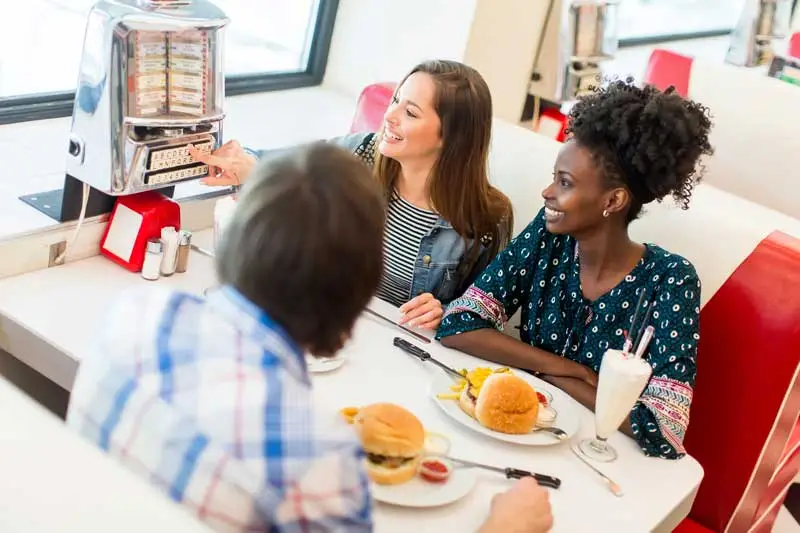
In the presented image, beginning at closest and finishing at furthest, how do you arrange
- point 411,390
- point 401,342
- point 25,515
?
1. point 25,515
2. point 411,390
3. point 401,342

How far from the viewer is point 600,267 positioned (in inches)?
70.1

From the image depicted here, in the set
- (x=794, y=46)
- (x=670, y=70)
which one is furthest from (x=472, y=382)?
(x=794, y=46)

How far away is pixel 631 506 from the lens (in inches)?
52.4

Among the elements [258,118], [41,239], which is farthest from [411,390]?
[258,118]

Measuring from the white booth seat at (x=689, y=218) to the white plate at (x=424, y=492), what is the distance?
32.6 inches

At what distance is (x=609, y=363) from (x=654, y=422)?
19cm

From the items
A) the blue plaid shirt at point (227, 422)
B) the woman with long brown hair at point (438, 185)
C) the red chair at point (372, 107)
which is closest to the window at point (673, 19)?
the red chair at point (372, 107)

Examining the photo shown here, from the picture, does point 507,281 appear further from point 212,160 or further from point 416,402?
point 212,160

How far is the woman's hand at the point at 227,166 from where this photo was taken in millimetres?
1821

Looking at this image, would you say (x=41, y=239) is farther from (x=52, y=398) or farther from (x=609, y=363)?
(x=609, y=363)

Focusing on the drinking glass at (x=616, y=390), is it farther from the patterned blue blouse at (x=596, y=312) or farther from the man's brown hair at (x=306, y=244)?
the man's brown hair at (x=306, y=244)

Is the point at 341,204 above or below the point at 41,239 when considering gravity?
above

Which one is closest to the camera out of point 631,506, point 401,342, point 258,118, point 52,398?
point 631,506

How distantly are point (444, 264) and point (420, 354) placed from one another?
46 cm
